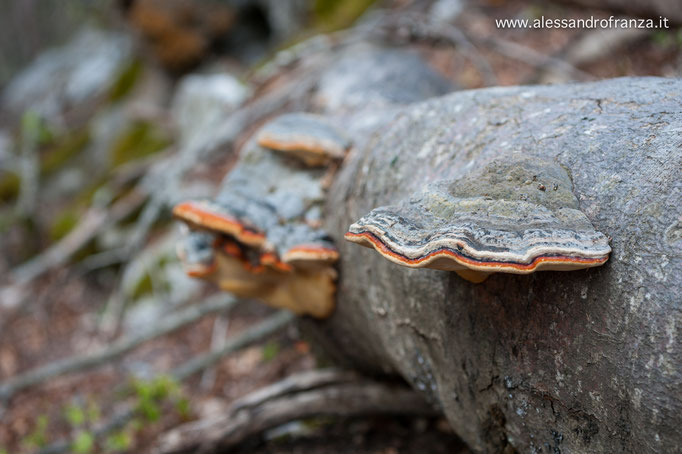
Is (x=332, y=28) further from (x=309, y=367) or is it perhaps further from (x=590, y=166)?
(x=590, y=166)

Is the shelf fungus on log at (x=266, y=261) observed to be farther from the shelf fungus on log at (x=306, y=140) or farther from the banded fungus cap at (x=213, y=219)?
the shelf fungus on log at (x=306, y=140)

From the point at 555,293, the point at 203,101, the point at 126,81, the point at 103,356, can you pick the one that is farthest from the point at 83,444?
the point at 126,81

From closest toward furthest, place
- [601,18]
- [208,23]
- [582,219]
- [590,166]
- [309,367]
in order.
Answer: [582,219]
[590,166]
[309,367]
[601,18]
[208,23]

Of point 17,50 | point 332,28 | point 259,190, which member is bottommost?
point 259,190

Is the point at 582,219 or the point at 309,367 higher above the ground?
the point at 582,219

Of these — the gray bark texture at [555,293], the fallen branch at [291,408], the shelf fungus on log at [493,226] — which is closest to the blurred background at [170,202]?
the fallen branch at [291,408]

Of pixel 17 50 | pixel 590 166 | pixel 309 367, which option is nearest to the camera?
pixel 590 166

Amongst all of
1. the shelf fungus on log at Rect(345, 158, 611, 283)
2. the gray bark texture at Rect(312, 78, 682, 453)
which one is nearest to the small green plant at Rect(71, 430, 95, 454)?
the gray bark texture at Rect(312, 78, 682, 453)

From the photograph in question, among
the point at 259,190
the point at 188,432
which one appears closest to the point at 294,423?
the point at 188,432
